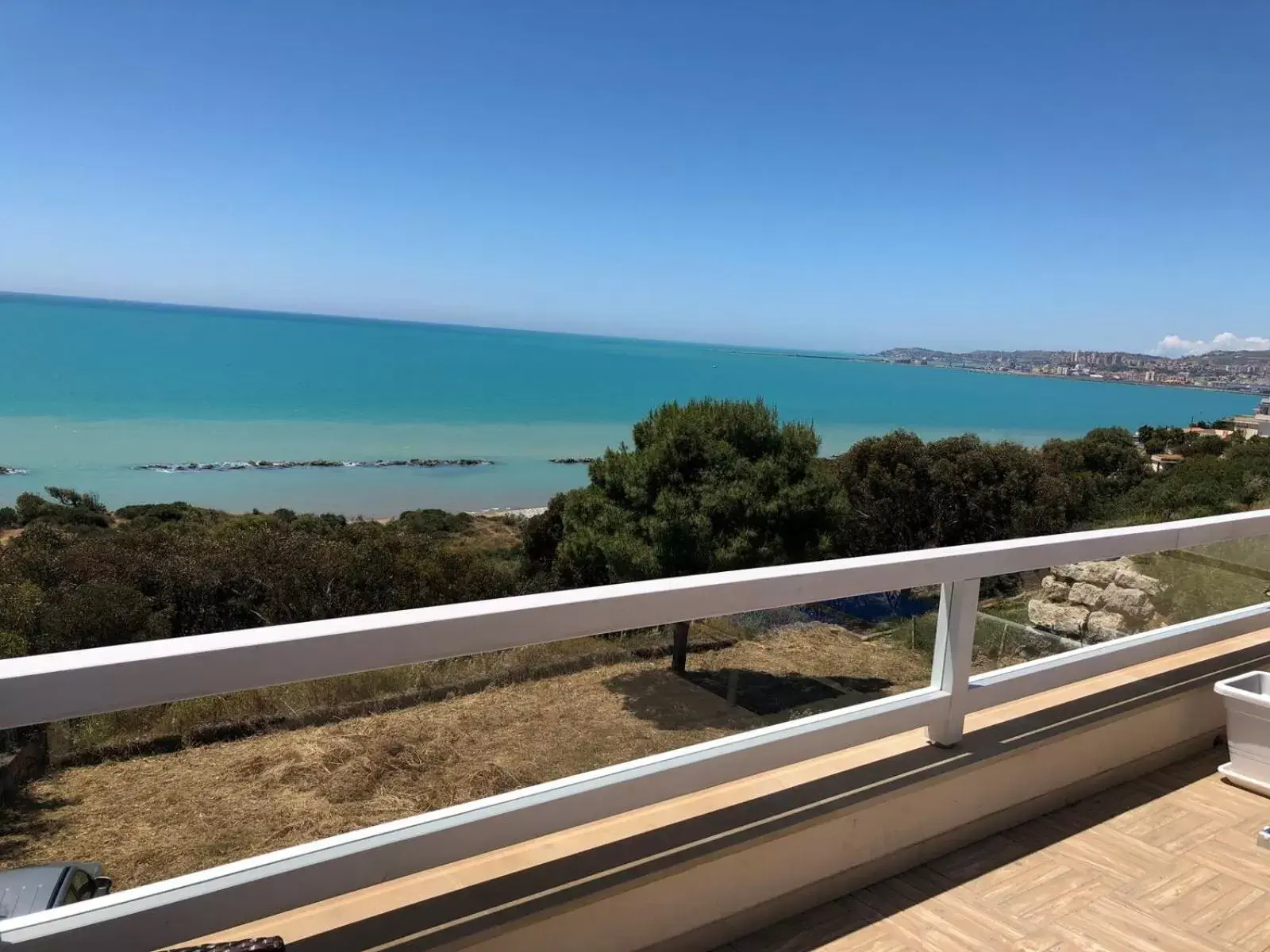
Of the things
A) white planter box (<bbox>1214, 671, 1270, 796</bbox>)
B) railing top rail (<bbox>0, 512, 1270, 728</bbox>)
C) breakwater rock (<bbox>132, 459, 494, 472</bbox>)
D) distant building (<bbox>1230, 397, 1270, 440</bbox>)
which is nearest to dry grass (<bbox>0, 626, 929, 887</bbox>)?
railing top rail (<bbox>0, 512, 1270, 728</bbox>)

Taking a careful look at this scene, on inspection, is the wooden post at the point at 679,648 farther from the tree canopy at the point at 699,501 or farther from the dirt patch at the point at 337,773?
the tree canopy at the point at 699,501

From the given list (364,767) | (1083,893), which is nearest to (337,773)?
(364,767)

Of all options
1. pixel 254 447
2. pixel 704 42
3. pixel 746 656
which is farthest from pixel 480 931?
pixel 254 447

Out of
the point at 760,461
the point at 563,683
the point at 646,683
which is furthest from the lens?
the point at 760,461

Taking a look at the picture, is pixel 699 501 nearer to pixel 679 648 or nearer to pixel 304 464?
pixel 679 648

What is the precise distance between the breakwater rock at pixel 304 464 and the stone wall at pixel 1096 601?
168 ft

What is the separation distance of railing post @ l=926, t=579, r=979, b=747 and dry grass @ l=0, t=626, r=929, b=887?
0.48 m

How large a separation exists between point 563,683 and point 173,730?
0.75m

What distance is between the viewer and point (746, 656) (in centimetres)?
203

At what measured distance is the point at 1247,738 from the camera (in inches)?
118

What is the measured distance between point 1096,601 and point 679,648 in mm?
1904

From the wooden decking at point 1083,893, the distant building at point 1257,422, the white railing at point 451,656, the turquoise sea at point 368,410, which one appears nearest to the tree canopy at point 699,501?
the turquoise sea at point 368,410

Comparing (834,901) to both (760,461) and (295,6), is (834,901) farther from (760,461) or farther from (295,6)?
(295,6)

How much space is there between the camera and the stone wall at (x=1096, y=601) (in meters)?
2.75
